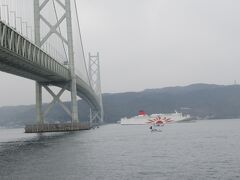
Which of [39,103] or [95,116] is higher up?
[95,116]

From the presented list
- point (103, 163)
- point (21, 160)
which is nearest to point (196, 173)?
point (103, 163)

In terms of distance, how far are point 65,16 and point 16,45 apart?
106ft

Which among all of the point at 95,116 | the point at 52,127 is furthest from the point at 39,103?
the point at 95,116

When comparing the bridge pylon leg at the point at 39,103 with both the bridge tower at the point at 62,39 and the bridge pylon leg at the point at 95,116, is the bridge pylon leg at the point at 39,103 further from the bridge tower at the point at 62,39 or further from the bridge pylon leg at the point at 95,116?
the bridge pylon leg at the point at 95,116

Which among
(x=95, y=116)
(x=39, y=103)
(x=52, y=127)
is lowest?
(x=52, y=127)

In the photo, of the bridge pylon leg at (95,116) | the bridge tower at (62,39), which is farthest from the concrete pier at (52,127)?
the bridge pylon leg at (95,116)

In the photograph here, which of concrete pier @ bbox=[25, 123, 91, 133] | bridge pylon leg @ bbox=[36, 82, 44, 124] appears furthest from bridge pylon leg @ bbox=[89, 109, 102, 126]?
bridge pylon leg @ bbox=[36, 82, 44, 124]

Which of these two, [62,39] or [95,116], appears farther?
[95,116]

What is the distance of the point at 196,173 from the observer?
24.5m

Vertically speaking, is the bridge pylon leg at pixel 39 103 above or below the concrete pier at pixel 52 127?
above

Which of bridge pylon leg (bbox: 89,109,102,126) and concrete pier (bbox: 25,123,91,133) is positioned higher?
bridge pylon leg (bbox: 89,109,102,126)

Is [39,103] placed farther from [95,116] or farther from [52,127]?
[95,116]

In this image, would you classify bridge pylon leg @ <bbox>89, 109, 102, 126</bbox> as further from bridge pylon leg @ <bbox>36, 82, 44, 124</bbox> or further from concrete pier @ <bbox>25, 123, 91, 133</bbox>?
bridge pylon leg @ <bbox>36, 82, 44, 124</bbox>

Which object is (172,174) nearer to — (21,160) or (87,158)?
(87,158)
